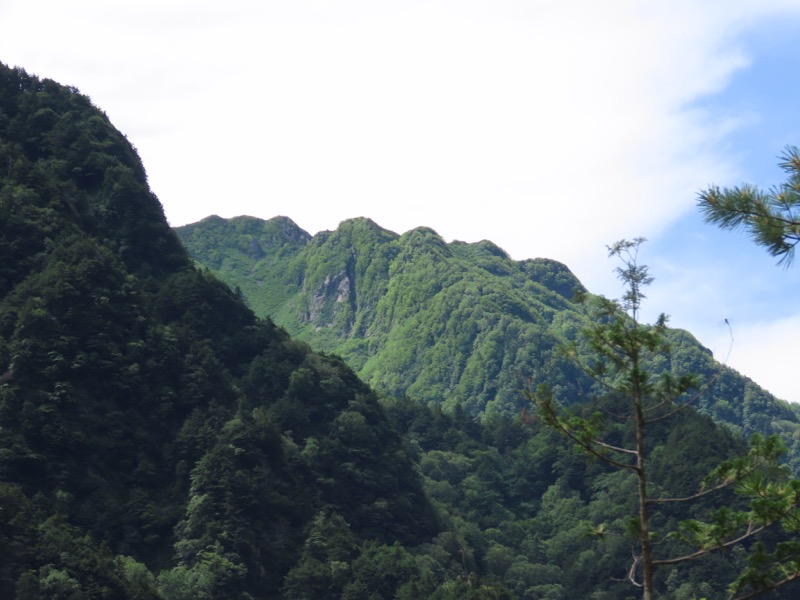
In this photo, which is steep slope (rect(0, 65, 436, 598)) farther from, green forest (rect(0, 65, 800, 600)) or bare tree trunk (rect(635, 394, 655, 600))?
bare tree trunk (rect(635, 394, 655, 600))

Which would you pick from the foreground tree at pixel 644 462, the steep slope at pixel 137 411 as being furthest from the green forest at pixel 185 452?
the foreground tree at pixel 644 462

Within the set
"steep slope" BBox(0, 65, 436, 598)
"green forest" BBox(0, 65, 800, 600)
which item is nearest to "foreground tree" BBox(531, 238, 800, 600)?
"green forest" BBox(0, 65, 800, 600)

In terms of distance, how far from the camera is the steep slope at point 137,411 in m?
73.0

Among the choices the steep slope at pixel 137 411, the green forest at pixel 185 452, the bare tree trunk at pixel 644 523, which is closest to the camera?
the bare tree trunk at pixel 644 523

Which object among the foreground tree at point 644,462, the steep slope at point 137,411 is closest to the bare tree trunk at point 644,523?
the foreground tree at point 644,462

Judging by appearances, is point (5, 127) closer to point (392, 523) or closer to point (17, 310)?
point (17, 310)

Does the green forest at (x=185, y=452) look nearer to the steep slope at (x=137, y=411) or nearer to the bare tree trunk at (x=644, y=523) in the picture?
the steep slope at (x=137, y=411)

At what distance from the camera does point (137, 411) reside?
85.9 metres

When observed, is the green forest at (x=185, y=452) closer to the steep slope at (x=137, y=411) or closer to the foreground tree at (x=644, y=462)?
the steep slope at (x=137, y=411)

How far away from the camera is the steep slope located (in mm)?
73000

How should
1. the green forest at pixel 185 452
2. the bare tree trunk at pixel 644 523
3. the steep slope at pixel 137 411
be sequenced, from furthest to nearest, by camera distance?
the green forest at pixel 185 452 → the steep slope at pixel 137 411 → the bare tree trunk at pixel 644 523

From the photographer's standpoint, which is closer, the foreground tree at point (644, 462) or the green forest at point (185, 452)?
the foreground tree at point (644, 462)

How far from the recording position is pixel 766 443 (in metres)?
22.2

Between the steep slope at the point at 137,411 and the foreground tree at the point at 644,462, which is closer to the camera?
the foreground tree at the point at 644,462
